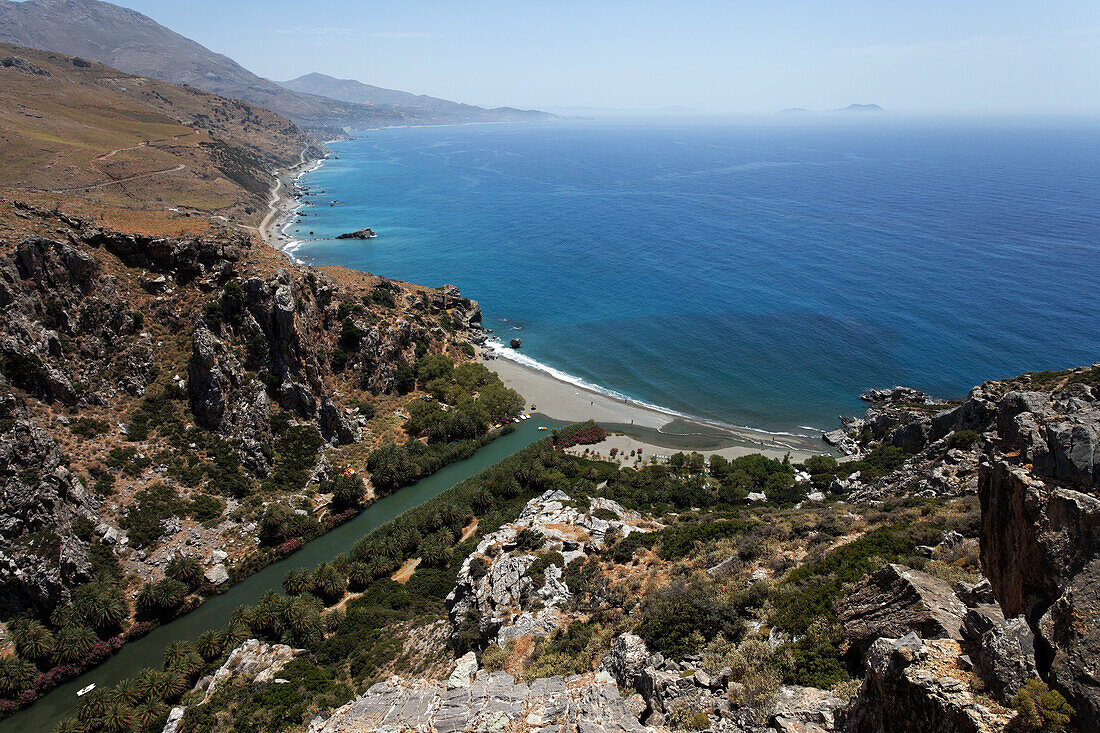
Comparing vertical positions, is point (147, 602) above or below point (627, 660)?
below

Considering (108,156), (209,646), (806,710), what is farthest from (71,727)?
(108,156)

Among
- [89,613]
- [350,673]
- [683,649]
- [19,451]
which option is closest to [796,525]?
[683,649]

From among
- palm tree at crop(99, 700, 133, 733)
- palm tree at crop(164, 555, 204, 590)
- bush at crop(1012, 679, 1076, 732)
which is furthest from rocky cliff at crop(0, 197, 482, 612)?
bush at crop(1012, 679, 1076, 732)

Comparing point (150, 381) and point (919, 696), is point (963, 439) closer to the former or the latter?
point (919, 696)

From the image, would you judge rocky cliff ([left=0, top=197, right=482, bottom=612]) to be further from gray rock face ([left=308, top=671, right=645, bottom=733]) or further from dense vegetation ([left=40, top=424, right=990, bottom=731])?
gray rock face ([left=308, top=671, right=645, bottom=733])

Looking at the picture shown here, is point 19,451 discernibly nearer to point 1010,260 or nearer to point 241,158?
point 1010,260
